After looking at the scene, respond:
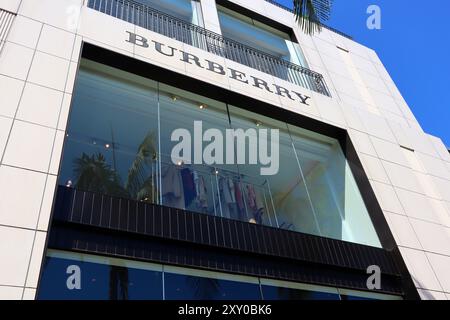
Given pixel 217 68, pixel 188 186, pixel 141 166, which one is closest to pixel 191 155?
pixel 188 186

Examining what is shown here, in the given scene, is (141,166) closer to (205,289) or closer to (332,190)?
(205,289)

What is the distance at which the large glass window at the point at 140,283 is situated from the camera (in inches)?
191

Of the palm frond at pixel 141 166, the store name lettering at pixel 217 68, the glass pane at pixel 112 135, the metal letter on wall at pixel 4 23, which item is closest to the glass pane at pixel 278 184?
the store name lettering at pixel 217 68

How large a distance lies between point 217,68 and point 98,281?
20.0 ft

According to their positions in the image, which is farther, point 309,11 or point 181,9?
point 181,9

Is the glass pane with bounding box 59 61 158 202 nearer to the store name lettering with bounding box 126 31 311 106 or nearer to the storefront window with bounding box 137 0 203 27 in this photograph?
the store name lettering with bounding box 126 31 311 106

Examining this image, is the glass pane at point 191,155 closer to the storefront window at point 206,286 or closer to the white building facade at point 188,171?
the white building facade at point 188,171

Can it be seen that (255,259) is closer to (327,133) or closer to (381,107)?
(327,133)

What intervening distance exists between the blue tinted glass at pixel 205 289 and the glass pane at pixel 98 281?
0.64 feet

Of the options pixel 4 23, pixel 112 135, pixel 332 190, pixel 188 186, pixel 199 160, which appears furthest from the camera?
pixel 332 190

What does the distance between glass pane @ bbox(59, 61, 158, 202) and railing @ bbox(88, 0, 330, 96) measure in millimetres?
2008

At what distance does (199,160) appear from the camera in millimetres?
8047

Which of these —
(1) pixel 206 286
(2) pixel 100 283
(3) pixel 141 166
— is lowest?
(2) pixel 100 283
